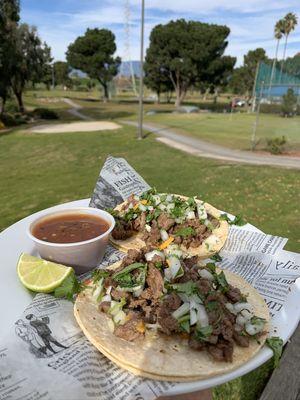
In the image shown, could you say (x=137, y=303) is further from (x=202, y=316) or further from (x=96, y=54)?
(x=96, y=54)

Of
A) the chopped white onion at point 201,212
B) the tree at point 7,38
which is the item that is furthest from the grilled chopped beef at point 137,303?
the tree at point 7,38

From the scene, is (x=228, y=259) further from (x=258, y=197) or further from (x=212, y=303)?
(x=258, y=197)

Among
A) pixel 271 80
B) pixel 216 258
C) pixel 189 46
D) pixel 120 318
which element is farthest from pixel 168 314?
pixel 189 46

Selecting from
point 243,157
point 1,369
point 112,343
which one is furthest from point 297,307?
point 243,157

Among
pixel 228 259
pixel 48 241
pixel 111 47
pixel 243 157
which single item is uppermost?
pixel 111 47

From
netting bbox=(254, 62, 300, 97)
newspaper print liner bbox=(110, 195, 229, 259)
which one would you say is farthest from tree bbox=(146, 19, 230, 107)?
newspaper print liner bbox=(110, 195, 229, 259)

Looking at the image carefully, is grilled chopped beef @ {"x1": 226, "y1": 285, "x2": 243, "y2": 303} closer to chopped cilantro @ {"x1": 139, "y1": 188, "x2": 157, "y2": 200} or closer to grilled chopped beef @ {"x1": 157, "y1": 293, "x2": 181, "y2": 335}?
grilled chopped beef @ {"x1": 157, "y1": 293, "x2": 181, "y2": 335}
